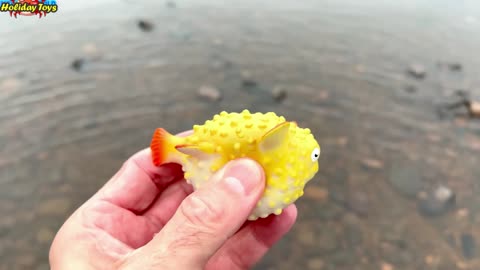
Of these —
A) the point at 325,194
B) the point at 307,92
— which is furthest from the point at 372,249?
the point at 307,92

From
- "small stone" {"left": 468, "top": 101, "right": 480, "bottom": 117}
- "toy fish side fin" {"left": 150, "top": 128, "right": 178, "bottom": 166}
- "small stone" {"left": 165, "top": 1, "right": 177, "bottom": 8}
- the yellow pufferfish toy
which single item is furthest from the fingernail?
"small stone" {"left": 165, "top": 1, "right": 177, "bottom": 8}

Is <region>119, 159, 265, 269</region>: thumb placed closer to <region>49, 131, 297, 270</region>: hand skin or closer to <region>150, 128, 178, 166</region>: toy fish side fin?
<region>49, 131, 297, 270</region>: hand skin

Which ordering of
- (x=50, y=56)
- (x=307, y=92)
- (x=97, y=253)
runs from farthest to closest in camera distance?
(x=50, y=56) → (x=307, y=92) → (x=97, y=253)

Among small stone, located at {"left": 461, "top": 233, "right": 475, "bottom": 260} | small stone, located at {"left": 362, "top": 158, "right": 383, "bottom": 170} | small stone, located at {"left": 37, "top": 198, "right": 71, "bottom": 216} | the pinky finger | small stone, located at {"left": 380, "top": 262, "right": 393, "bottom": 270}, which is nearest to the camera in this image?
the pinky finger

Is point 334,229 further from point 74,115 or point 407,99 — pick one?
point 74,115

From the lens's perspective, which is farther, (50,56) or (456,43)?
(456,43)

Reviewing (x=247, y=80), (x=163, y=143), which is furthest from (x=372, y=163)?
(x=163, y=143)

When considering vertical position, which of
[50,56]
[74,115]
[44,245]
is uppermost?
[50,56]
